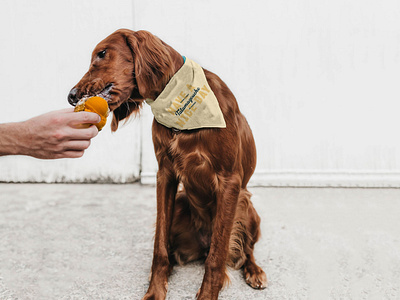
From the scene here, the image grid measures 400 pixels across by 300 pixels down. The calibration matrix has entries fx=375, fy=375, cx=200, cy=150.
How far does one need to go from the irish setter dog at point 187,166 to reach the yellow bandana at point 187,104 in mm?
32

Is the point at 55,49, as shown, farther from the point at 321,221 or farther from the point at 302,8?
the point at 321,221

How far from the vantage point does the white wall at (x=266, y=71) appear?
10.7ft

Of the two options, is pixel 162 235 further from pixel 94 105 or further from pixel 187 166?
pixel 94 105

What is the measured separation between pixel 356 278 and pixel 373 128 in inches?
77.0

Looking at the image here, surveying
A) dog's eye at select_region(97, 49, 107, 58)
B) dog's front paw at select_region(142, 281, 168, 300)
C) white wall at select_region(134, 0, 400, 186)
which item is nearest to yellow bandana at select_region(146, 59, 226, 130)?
dog's eye at select_region(97, 49, 107, 58)

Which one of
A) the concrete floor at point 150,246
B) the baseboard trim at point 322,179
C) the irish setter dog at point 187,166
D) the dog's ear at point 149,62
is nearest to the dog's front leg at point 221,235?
the irish setter dog at point 187,166

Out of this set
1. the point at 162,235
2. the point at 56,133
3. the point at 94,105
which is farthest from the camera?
the point at 162,235

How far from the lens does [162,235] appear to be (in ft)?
5.57

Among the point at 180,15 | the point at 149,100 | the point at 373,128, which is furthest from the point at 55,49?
the point at 373,128

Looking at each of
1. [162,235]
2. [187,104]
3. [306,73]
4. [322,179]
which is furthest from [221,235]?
[306,73]

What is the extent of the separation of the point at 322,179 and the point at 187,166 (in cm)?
215

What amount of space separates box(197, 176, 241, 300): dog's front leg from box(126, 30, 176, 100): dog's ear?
0.49 metres

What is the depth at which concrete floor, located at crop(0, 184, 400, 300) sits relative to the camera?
5.53ft

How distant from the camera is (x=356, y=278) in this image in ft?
5.80
